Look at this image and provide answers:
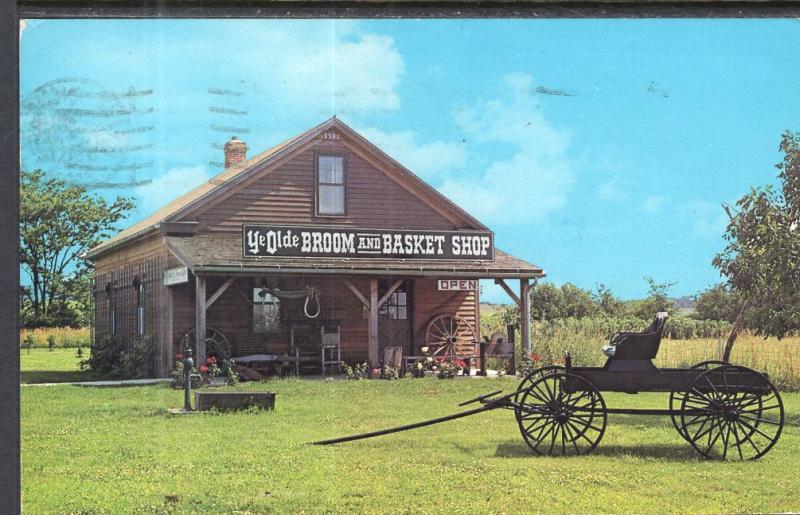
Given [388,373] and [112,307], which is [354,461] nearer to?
[388,373]

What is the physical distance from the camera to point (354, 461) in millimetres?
5859

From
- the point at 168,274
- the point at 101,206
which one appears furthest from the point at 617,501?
the point at 101,206

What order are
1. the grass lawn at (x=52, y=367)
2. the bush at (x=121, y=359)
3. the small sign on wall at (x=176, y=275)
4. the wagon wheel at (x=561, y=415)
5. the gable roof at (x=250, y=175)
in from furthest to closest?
the wagon wheel at (x=561, y=415)
the small sign on wall at (x=176, y=275)
the bush at (x=121, y=359)
the gable roof at (x=250, y=175)
the grass lawn at (x=52, y=367)

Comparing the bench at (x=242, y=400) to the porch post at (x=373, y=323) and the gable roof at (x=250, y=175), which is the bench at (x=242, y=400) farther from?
the gable roof at (x=250, y=175)

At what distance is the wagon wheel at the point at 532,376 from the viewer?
6.07 m

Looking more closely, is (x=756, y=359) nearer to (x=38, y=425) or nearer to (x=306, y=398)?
Answer: (x=306, y=398)

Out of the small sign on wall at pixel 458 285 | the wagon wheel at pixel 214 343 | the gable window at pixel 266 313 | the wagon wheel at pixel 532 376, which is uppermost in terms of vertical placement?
the small sign on wall at pixel 458 285

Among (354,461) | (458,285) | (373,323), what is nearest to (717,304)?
(458,285)

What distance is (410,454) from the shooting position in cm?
596

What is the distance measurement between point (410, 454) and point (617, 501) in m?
1.15

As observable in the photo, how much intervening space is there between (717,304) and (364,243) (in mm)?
2033

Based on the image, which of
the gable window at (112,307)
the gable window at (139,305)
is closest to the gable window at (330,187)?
the gable window at (139,305)

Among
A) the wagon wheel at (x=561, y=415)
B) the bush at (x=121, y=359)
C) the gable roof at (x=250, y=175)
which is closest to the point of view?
the gable roof at (x=250, y=175)

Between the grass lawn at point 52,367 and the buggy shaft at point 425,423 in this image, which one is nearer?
the grass lawn at point 52,367
